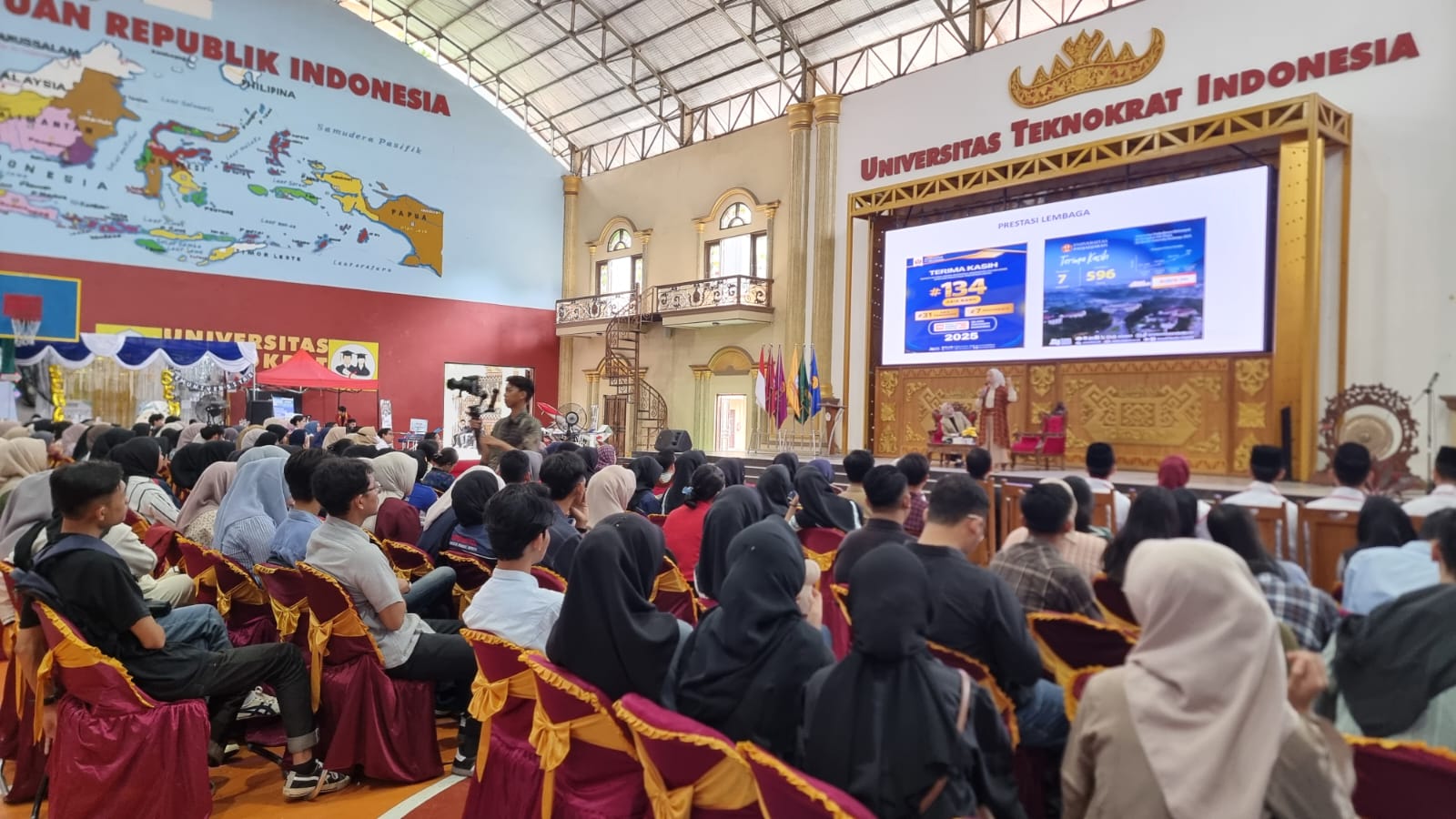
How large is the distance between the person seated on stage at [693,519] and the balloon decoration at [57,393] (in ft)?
38.0

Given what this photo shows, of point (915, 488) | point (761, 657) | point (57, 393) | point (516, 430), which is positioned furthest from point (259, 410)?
point (761, 657)

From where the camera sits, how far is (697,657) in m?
1.88

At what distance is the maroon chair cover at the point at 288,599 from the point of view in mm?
2799

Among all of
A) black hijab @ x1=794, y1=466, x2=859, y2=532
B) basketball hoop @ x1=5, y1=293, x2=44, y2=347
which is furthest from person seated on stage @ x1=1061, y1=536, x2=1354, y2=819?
basketball hoop @ x1=5, y1=293, x2=44, y2=347

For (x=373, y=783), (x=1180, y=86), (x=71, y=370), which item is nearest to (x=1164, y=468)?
(x=373, y=783)

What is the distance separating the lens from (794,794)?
140 cm

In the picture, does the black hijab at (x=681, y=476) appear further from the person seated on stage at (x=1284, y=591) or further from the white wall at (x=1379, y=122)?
the white wall at (x=1379, y=122)

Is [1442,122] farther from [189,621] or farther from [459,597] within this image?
[189,621]

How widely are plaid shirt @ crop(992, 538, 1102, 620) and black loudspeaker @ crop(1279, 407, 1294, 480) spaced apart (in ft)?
22.0

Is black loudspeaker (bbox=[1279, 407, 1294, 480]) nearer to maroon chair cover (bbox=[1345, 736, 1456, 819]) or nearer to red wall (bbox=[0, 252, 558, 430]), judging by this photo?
maroon chair cover (bbox=[1345, 736, 1456, 819])

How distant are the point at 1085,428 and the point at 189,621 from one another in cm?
907

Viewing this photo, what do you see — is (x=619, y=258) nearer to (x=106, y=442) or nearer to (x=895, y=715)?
(x=106, y=442)

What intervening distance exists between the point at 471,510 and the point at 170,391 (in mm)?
11186

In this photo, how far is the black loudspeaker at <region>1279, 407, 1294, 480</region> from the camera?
26.1 feet
